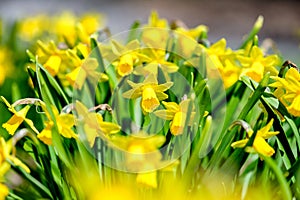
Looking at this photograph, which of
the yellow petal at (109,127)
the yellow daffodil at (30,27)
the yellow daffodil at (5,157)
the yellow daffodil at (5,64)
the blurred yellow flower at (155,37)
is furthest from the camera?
the yellow daffodil at (30,27)

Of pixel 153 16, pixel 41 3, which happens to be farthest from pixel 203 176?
pixel 41 3

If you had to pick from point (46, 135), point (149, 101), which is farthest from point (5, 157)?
point (149, 101)

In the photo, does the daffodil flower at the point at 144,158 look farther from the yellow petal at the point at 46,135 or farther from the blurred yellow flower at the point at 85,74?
the blurred yellow flower at the point at 85,74

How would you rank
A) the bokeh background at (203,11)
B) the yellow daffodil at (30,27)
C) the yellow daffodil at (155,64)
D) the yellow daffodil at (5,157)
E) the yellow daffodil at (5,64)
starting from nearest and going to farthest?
the yellow daffodil at (5,157), the yellow daffodil at (155,64), the yellow daffodil at (5,64), the yellow daffodil at (30,27), the bokeh background at (203,11)

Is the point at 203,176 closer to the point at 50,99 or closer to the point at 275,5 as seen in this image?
the point at 50,99

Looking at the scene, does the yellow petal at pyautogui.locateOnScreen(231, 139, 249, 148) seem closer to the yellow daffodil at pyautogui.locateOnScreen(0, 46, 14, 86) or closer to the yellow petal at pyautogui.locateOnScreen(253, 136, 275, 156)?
the yellow petal at pyautogui.locateOnScreen(253, 136, 275, 156)

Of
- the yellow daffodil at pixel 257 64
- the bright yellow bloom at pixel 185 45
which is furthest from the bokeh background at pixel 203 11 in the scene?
the yellow daffodil at pixel 257 64
